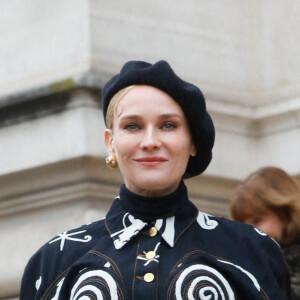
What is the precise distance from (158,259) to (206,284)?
16 centimetres

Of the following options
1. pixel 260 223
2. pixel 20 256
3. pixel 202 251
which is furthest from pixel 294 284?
pixel 20 256

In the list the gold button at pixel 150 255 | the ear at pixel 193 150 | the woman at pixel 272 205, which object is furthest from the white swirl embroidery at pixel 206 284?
the woman at pixel 272 205

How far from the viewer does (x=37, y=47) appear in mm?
5879

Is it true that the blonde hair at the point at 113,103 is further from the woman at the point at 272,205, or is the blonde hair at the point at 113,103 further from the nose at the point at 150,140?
the woman at the point at 272,205

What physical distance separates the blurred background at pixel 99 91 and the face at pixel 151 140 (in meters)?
2.07

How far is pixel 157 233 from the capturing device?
3443mm

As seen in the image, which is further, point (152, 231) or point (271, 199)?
point (271, 199)

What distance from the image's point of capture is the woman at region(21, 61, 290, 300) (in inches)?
131

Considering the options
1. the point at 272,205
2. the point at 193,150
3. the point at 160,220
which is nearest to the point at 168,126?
the point at 193,150

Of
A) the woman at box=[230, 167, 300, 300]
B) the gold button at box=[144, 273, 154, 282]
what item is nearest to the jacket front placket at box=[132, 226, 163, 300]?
the gold button at box=[144, 273, 154, 282]

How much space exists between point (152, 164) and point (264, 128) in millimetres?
2774

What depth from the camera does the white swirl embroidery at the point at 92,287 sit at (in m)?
3.29

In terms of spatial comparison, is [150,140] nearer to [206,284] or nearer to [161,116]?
[161,116]

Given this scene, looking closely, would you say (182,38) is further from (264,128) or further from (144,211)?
(144,211)
